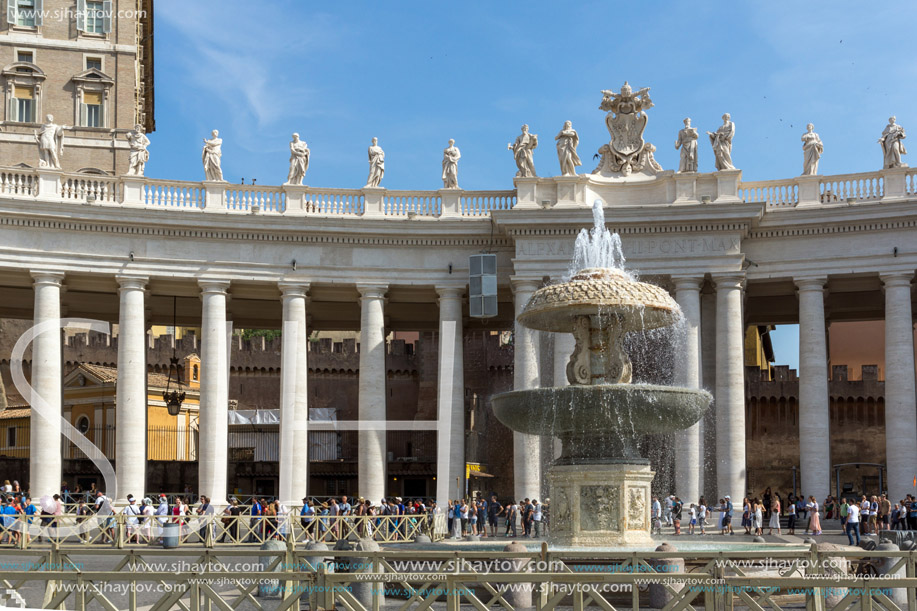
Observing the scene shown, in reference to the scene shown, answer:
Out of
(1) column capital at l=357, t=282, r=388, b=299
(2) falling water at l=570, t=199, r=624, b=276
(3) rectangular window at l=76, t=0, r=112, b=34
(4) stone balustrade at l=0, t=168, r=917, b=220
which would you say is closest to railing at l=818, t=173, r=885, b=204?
(4) stone balustrade at l=0, t=168, r=917, b=220

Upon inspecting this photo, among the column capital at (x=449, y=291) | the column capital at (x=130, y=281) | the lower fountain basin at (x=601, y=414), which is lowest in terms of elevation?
the lower fountain basin at (x=601, y=414)

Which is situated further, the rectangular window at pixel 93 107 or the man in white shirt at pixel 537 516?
the rectangular window at pixel 93 107

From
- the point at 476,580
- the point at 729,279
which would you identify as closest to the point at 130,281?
the point at 729,279

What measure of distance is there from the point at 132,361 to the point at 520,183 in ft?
48.6

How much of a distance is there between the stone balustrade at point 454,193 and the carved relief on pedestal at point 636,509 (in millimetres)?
20206

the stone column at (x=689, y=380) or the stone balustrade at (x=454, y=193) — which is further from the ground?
the stone balustrade at (x=454, y=193)

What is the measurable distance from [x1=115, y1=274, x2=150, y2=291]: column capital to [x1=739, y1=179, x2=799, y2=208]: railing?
2120 centimetres

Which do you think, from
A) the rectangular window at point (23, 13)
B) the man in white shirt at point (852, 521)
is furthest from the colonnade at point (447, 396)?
the rectangular window at point (23, 13)

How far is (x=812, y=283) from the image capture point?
140 feet

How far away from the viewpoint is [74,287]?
44969 millimetres

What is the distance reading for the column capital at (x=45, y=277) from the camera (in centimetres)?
4181

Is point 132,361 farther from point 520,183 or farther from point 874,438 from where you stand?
point 874,438

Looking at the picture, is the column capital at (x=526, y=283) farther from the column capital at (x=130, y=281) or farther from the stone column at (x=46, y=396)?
the stone column at (x=46, y=396)

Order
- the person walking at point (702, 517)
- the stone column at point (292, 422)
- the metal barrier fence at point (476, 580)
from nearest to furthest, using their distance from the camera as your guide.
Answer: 1. the metal barrier fence at point (476, 580)
2. the person walking at point (702, 517)
3. the stone column at point (292, 422)
